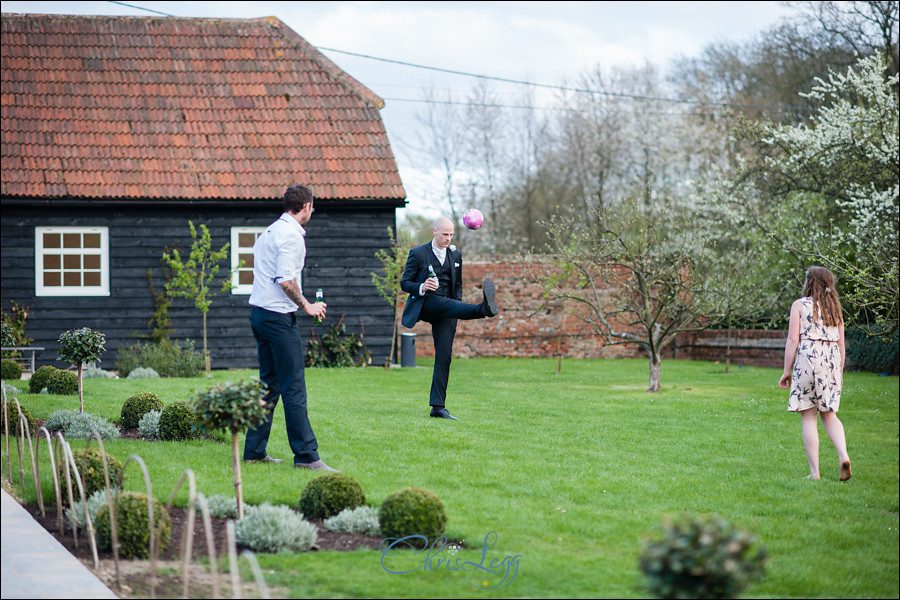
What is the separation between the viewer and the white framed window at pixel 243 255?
18.5 metres

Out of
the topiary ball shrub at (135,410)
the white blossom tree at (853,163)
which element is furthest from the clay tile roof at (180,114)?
the topiary ball shrub at (135,410)

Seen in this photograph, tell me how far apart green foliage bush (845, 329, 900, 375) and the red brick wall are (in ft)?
12.3

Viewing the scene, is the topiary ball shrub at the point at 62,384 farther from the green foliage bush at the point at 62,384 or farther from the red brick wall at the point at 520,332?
the red brick wall at the point at 520,332

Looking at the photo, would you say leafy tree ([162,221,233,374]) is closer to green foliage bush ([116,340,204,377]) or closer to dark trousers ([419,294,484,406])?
green foliage bush ([116,340,204,377])

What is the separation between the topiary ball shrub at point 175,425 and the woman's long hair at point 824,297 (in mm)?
5703

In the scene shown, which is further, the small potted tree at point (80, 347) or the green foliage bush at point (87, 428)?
the small potted tree at point (80, 347)

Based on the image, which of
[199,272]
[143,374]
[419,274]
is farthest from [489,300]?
[199,272]

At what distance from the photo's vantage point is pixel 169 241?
717 inches

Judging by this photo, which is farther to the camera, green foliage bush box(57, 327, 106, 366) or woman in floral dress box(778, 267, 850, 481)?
green foliage bush box(57, 327, 106, 366)

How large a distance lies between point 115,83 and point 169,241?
154 inches

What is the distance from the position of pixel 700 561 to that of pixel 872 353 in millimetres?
17476

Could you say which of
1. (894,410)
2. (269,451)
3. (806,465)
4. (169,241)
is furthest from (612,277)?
(169,241)

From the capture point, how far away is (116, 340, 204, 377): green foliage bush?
50.9 ft
